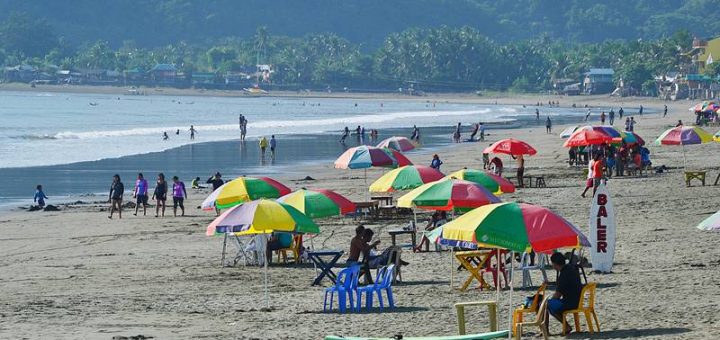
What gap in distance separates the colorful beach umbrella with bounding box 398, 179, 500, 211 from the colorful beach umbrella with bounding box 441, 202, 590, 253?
418 centimetres

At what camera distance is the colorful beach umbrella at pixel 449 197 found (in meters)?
17.6

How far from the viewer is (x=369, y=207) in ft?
83.0

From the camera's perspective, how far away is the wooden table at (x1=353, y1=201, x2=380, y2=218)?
24922mm

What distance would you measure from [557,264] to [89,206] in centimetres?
1936

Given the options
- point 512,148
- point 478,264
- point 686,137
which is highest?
point 686,137

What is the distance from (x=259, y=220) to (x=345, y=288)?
53.3 inches

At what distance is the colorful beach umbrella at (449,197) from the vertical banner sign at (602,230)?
1554mm

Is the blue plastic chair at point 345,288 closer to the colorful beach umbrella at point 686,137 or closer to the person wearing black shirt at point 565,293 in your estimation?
the person wearing black shirt at point 565,293

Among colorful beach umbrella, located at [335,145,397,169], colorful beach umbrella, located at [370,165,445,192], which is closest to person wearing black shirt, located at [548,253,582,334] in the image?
colorful beach umbrella, located at [370,165,445,192]

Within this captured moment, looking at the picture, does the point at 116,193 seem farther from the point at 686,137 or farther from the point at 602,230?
the point at 686,137

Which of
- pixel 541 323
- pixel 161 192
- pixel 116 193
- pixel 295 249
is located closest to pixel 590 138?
pixel 161 192

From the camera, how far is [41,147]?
5872cm

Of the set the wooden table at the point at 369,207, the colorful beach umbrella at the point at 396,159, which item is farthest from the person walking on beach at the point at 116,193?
the colorful beach umbrella at the point at 396,159

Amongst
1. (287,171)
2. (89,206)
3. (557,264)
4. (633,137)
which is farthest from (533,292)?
(287,171)
